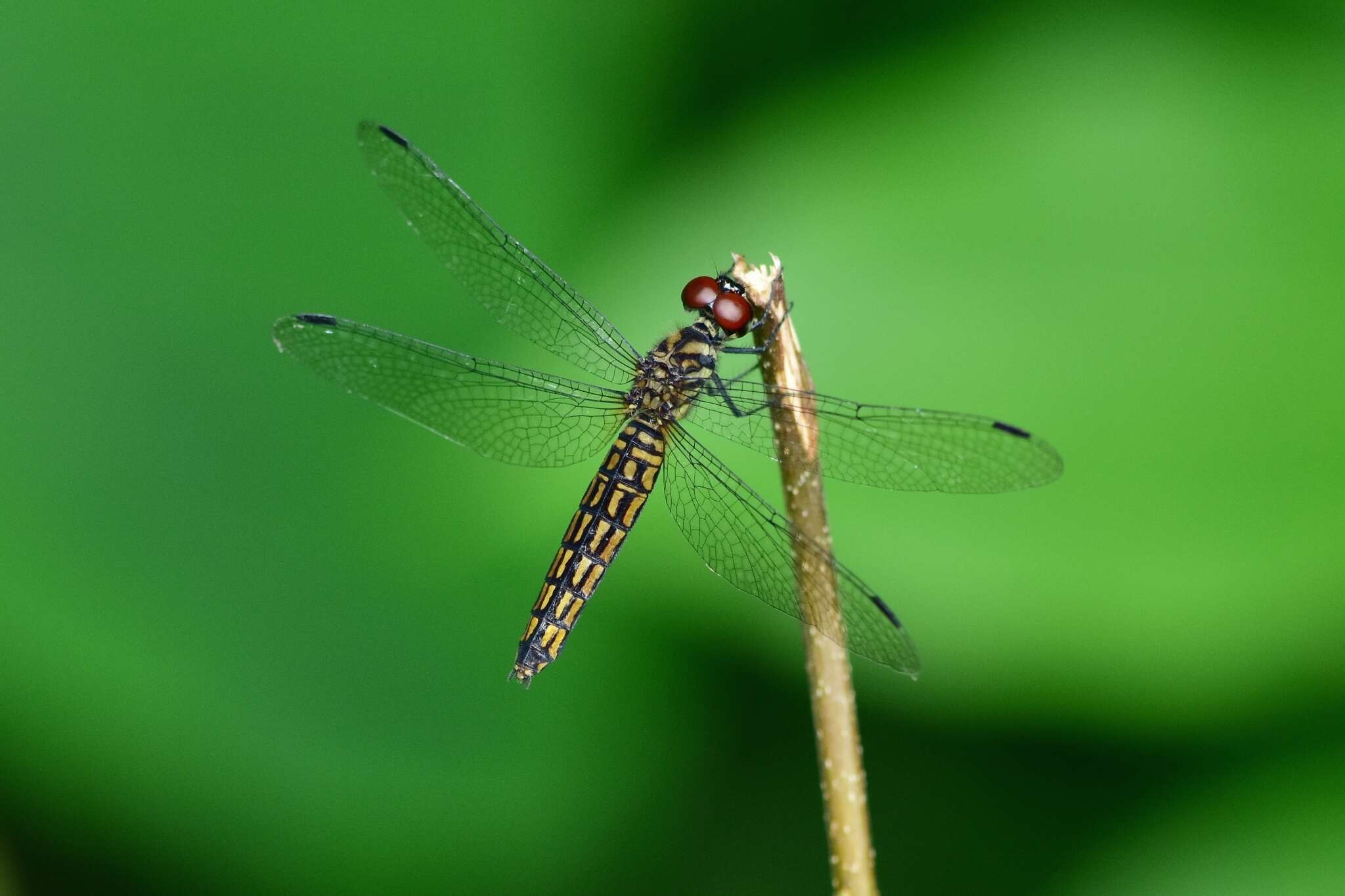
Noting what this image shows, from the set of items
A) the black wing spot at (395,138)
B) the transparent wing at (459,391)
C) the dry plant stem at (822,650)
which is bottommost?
the dry plant stem at (822,650)

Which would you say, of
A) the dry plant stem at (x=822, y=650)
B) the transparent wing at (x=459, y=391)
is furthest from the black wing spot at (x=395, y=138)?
→ the dry plant stem at (x=822, y=650)

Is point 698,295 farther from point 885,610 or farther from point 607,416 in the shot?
point 885,610

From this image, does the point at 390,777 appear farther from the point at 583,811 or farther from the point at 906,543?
the point at 906,543

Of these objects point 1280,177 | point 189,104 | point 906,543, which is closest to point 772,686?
point 906,543

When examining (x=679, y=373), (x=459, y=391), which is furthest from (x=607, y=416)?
(x=459, y=391)

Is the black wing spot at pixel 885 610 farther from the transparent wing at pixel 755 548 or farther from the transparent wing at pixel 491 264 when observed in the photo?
the transparent wing at pixel 491 264
